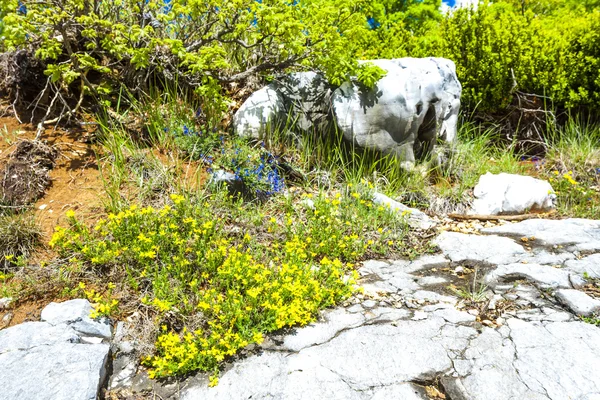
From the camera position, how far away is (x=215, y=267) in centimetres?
313

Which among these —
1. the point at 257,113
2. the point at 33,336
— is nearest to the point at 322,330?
the point at 33,336

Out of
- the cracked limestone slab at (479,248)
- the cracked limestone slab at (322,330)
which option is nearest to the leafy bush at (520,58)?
the cracked limestone slab at (479,248)

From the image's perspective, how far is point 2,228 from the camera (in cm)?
328

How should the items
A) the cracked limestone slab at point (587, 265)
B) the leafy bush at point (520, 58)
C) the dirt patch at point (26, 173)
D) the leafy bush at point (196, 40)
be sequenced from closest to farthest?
the cracked limestone slab at point (587, 265) < the dirt patch at point (26, 173) < the leafy bush at point (196, 40) < the leafy bush at point (520, 58)

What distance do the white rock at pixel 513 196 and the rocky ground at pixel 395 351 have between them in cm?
149

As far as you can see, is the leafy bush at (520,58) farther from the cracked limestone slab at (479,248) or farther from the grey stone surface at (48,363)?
the grey stone surface at (48,363)

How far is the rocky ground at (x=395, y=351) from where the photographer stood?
2.31 m

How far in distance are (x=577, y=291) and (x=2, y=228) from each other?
4.24 metres

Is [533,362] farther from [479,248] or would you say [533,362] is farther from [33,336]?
[33,336]

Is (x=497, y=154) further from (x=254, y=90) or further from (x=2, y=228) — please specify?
(x=2, y=228)

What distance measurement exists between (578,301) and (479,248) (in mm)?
1018

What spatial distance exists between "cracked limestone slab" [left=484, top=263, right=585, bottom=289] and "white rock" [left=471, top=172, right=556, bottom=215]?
1.41 m

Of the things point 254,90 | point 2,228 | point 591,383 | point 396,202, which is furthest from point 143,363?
point 254,90

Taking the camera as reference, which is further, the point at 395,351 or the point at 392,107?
the point at 392,107
